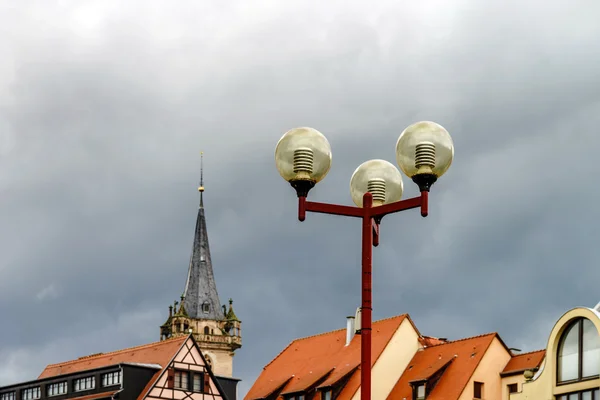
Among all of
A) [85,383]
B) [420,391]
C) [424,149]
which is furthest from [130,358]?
[424,149]

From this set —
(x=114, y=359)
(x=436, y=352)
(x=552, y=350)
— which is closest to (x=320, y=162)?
(x=552, y=350)

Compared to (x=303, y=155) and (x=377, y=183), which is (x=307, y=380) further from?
(x=303, y=155)

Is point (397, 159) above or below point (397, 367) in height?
below

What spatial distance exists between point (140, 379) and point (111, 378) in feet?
7.49

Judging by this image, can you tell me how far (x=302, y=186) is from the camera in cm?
1742

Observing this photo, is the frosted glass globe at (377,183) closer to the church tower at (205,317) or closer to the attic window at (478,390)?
the attic window at (478,390)

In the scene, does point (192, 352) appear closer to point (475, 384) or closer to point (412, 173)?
point (475, 384)

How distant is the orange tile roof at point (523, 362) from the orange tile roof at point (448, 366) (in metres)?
1.45

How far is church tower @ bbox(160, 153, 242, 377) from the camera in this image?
164 meters

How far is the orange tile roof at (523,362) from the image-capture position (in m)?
55.5

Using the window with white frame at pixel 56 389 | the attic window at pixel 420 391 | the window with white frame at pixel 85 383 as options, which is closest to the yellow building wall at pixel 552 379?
the attic window at pixel 420 391

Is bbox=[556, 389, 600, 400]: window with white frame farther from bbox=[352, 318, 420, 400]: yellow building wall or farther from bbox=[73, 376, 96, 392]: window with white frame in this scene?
bbox=[73, 376, 96, 392]: window with white frame

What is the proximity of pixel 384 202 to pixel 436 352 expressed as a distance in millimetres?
43734

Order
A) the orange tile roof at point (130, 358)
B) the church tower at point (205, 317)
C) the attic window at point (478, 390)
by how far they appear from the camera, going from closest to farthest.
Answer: the attic window at point (478, 390)
the orange tile roof at point (130, 358)
the church tower at point (205, 317)
